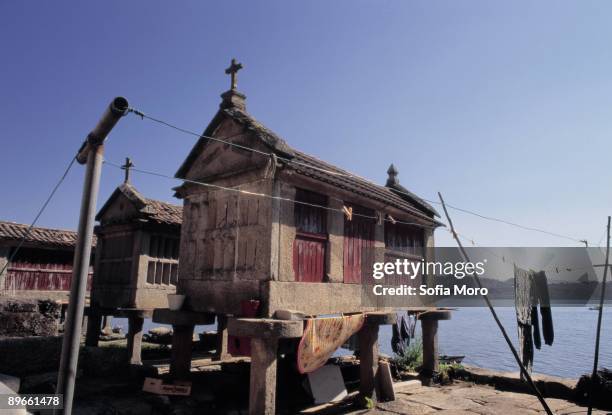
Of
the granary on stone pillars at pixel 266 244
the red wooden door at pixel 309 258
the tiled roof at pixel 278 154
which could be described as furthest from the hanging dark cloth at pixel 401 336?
the red wooden door at pixel 309 258

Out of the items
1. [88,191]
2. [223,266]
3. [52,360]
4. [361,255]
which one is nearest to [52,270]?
[52,360]

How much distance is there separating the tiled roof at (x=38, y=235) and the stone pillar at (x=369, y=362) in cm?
1529

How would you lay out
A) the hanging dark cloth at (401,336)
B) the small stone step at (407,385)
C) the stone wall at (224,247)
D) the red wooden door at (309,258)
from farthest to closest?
the hanging dark cloth at (401,336)
the small stone step at (407,385)
the red wooden door at (309,258)
the stone wall at (224,247)

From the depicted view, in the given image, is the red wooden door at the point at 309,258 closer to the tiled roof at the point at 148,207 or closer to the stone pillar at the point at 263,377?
the stone pillar at the point at 263,377

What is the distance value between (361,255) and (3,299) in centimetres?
990

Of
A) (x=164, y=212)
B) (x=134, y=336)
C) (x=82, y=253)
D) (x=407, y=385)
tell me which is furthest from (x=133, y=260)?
(x=407, y=385)

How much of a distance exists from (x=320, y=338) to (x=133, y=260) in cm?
765

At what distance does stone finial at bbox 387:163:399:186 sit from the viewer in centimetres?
1549

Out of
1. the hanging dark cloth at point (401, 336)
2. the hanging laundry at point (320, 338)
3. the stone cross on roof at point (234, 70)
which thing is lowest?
the hanging dark cloth at point (401, 336)

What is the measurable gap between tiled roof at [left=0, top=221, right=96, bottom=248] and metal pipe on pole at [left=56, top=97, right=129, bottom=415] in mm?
15554

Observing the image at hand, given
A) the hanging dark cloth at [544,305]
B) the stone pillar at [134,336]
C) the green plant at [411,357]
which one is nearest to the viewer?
the hanging dark cloth at [544,305]

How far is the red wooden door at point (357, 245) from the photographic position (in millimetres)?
9914

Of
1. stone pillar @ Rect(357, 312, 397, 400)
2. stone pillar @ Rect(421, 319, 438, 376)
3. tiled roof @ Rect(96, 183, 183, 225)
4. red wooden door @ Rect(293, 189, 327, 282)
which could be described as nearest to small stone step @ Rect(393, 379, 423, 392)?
stone pillar @ Rect(421, 319, 438, 376)

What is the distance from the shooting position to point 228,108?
968cm
